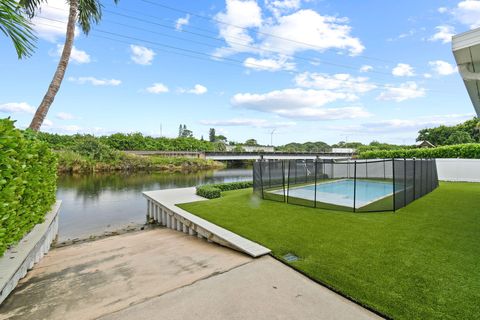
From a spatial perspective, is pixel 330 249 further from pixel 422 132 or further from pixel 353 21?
pixel 422 132

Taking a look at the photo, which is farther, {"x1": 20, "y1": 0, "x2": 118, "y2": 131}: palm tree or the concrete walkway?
{"x1": 20, "y1": 0, "x2": 118, "y2": 131}: palm tree

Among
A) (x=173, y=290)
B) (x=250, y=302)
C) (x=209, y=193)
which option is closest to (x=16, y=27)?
(x=173, y=290)

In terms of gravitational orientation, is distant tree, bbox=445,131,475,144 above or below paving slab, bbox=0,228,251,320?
above

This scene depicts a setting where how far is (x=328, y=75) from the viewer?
62.3 ft

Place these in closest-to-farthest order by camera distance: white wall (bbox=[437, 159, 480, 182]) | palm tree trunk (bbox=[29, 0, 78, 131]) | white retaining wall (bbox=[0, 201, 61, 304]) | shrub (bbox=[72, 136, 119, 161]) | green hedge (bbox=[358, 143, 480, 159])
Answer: white retaining wall (bbox=[0, 201, 61, 304]) → palm tree trunk (bbox=[29, 0, 78, 131]) → white wall (bbox=[437, 159, 480, 182]) → green hedge (bbox=[358, 143, 480, 159]) → shrub (bbox=[72, 136, 119, 161])

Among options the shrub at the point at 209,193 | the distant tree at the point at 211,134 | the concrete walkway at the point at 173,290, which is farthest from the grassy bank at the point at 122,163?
the distant tree at the point at 211,134

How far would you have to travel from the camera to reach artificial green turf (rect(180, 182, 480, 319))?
2.69 meters

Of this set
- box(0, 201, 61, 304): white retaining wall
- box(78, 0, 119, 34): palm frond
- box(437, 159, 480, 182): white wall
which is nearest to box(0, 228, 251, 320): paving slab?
box(0, 201, 61, 304): white retaining wall

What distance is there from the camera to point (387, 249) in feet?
13.4

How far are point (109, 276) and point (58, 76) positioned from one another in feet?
22.4

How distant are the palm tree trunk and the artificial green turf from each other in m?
5.07

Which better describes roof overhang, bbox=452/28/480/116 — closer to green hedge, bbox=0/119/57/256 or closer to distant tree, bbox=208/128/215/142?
green hedge, bbox=0/119/57/256

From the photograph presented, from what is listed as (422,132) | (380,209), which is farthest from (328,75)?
(422,132)

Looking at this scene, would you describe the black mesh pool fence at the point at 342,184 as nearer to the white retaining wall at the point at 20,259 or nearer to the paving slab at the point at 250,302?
the paving slab at the point at 250,302
